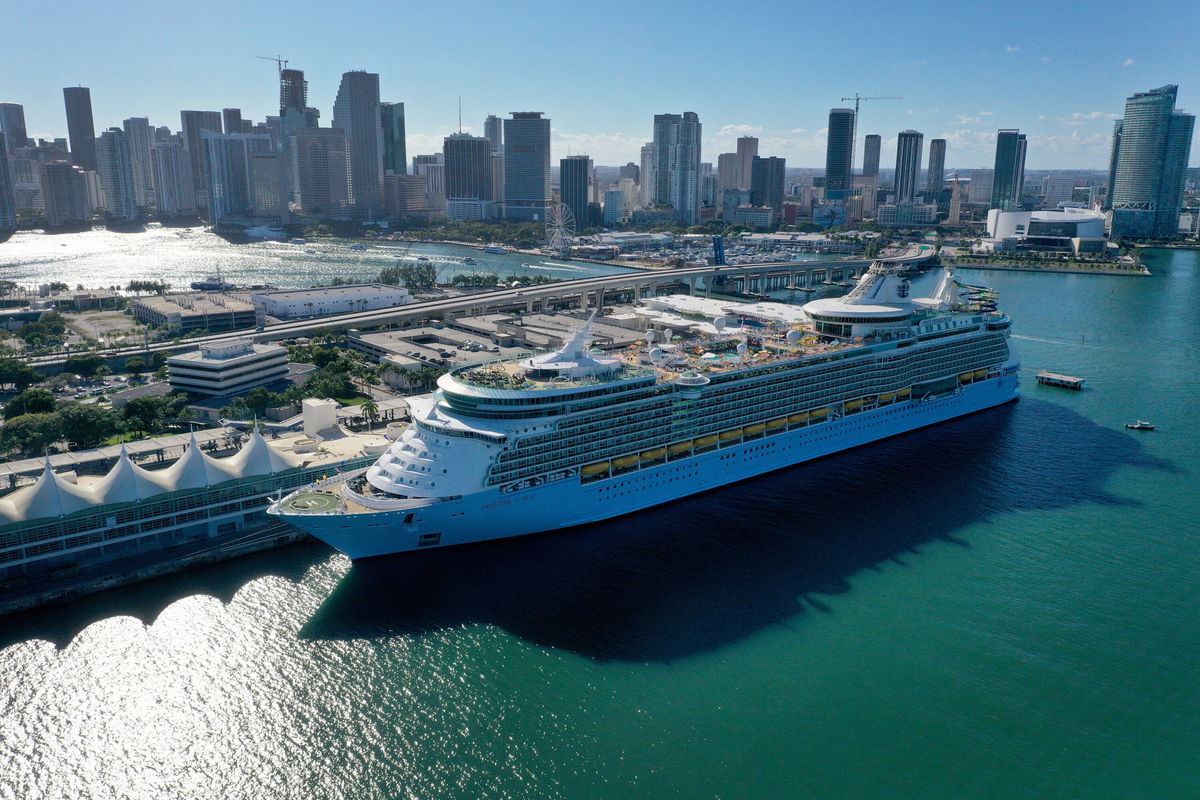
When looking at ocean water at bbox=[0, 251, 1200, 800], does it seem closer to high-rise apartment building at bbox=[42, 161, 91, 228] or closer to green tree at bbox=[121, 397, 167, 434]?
green tree at bbox=[121, 397, 167, 434]

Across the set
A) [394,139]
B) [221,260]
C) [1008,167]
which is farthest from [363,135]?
[1008,167]

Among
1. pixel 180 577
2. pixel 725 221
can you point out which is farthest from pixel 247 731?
pixel 725 221

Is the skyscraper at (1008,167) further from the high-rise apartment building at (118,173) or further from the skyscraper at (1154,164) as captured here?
the high-rise apartment building at (118,173)

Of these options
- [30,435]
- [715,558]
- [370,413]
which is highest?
[370,413]

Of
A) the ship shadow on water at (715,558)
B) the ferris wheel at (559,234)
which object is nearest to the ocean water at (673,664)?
the ship shadow on water at (715,558)

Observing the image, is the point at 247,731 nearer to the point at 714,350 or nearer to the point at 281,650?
the point at 281,650

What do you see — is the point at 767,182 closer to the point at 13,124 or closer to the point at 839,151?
the point at 839,151
